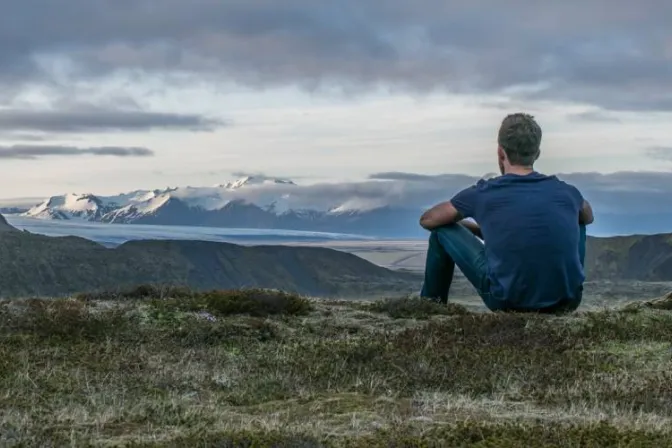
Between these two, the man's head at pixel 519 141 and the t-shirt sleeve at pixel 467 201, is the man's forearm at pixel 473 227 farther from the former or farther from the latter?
the man's head at pixel 519 141

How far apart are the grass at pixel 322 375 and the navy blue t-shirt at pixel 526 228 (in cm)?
53

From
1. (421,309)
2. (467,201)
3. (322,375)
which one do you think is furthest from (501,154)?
(322,375)

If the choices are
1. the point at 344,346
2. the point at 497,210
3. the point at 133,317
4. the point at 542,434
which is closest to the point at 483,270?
the point at 497,210

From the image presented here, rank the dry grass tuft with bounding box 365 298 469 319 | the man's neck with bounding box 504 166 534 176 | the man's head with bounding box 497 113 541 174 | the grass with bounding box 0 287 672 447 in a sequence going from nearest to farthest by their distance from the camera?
the grass with bounding box 0 287 672 447, the man's head with bounding box 497 113 541 174, the man's neck with bounding box 504 166 534 176, the dry grass tuft with bounding box 365 298 469 319

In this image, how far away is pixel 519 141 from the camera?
440 inches

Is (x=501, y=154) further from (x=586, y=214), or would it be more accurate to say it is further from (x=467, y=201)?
(x=586, y=214)

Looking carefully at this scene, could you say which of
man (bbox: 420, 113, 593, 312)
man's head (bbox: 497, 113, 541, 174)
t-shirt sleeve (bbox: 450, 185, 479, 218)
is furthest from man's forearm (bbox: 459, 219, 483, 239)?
man's head (bbox: 497, 113, 541, 174)

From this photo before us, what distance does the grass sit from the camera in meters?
6.52

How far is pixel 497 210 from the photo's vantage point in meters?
11.2

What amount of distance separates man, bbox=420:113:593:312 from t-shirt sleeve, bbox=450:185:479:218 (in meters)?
0.01

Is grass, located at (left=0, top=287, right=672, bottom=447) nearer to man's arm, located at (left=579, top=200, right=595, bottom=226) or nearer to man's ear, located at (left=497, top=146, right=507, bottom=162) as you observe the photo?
man's arm, located at (left=579, top=200, right=595, bottom=226)

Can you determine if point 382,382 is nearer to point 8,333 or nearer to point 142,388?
point 142,388

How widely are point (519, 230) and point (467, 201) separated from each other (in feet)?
2.60

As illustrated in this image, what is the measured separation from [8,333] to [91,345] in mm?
1387
